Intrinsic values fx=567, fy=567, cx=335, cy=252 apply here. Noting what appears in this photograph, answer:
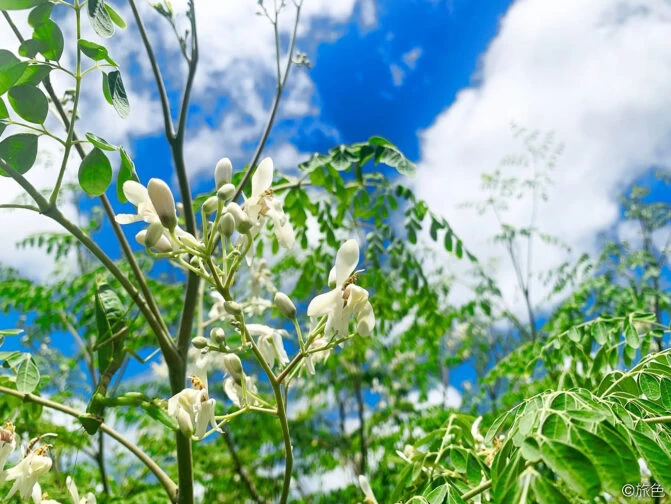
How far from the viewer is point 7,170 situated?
3.28 feet

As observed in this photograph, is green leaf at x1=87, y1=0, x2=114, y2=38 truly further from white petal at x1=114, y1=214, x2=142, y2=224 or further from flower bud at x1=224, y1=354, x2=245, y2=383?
flower bud at x1=224, y1=354, x2=245, y2=383

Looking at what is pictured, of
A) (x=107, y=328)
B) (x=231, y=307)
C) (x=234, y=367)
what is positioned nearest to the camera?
(x=231, y=307)

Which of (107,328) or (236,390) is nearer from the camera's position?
(236,390)

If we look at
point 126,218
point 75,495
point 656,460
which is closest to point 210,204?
point 126,218

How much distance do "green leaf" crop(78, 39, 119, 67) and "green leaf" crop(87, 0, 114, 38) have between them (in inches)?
2.4

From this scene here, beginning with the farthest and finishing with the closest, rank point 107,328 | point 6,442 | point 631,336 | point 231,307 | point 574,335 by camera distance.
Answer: point 574,335 < point 631,336 < point 107,328 < point 6,442 < point 231,307

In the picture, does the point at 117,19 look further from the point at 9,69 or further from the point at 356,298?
the point at 356,298

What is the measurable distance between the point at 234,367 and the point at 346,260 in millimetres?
264

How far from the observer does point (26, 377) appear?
3.54 ft

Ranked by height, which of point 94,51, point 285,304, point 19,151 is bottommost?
point 285,304

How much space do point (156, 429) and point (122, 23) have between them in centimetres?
422

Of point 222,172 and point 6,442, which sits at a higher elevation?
point 222,172

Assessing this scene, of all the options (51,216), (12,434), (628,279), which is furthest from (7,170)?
(628,279)

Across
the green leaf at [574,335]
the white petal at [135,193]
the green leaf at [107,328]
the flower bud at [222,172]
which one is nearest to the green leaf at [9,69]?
the white petal at [135,193]
